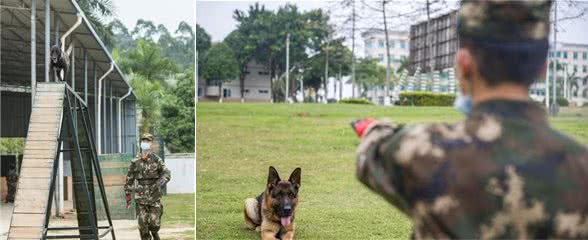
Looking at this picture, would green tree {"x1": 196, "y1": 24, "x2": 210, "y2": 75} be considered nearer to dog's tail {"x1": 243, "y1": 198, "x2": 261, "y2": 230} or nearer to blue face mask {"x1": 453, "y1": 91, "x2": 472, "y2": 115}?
dog's tail {"x1": 243, "y1": 198, "x2": 261, "y2": 230}

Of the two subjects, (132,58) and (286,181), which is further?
(132,58)

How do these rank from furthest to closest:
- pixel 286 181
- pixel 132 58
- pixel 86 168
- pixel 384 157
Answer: pixel 132 58 → pixel 86 168 → pixel 286 181 → pixel 384 157

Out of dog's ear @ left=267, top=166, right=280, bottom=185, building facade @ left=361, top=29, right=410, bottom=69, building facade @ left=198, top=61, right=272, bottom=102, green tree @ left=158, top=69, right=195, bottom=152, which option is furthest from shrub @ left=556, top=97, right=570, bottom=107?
green tree @ left=158, top=69, right=195, bottom=152

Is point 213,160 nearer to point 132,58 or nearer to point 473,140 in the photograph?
point 132,58

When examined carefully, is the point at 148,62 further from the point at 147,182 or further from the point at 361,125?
the point at 361,125

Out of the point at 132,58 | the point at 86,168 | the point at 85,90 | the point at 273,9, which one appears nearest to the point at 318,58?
the point at 273,9

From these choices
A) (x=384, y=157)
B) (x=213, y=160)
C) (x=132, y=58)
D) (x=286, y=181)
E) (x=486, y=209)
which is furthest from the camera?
(x=132, y=58)

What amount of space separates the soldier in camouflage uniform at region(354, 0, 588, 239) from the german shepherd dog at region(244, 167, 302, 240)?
3411mm

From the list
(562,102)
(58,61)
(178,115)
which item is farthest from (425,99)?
(58,61)

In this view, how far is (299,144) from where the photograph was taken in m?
5.84

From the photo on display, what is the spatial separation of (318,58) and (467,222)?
4.77 metres

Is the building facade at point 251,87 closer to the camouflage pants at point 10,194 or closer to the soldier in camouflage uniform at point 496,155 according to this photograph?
the soldier in camouflage uniform at point 496,155

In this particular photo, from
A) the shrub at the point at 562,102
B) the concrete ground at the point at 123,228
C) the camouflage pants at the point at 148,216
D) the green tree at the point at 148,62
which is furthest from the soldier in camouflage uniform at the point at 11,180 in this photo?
the shrub at the point at 562,102

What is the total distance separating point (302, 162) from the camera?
572cm
